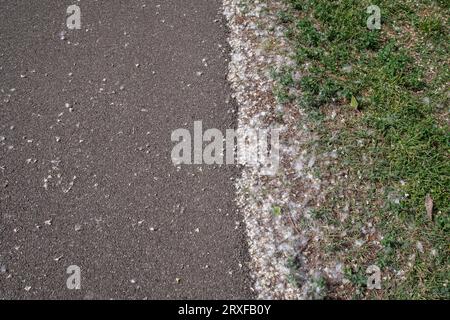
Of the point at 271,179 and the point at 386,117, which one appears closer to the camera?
the point at 271,179

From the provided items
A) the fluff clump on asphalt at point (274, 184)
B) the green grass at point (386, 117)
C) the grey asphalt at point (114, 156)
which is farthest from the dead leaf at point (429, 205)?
the grey asphalt at point (114, 156)

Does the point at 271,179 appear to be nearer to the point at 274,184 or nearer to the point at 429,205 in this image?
the point at 274,184

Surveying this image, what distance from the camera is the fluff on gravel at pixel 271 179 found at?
3.77 meters

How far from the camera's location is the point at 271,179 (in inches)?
170

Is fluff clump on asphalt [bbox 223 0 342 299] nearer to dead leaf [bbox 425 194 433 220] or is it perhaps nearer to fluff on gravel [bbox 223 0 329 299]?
fluff on gravel [bbox 223 0 329 299]

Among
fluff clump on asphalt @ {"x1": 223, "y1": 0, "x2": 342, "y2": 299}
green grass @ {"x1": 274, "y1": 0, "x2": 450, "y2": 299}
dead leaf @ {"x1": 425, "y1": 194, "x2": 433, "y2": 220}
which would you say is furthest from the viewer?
dead leaf @ {"x1": 425, "y1": 194, "x2": 433, "y2": 220}

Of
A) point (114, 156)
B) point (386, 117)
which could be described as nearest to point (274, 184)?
point (386, 117)

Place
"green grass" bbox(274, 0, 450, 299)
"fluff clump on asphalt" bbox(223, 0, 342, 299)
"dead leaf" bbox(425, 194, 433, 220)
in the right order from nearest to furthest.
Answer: "fluff clump on asphalt" bbox(223, 0, 342, 299), "green grass" bbox(274, 0, 450, 299), "dead leaf" bbox(425, 194, 433, 220)

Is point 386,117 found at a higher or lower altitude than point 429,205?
higher

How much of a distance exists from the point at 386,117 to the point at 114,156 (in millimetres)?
2728

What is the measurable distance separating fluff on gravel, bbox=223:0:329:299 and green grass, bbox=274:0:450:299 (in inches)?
6.8

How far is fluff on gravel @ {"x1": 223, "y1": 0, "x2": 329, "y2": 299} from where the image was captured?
3.77 m

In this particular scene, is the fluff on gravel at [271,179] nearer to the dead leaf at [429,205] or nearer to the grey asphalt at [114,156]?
the grey asphalt at [114,156]

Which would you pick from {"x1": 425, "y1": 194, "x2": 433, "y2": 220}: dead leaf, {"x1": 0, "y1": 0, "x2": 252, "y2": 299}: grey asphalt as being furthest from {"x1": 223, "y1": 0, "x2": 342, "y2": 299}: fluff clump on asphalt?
{"x1": 425, "y1": 194, "x2": 433, "y2": 220}: dead leaf
